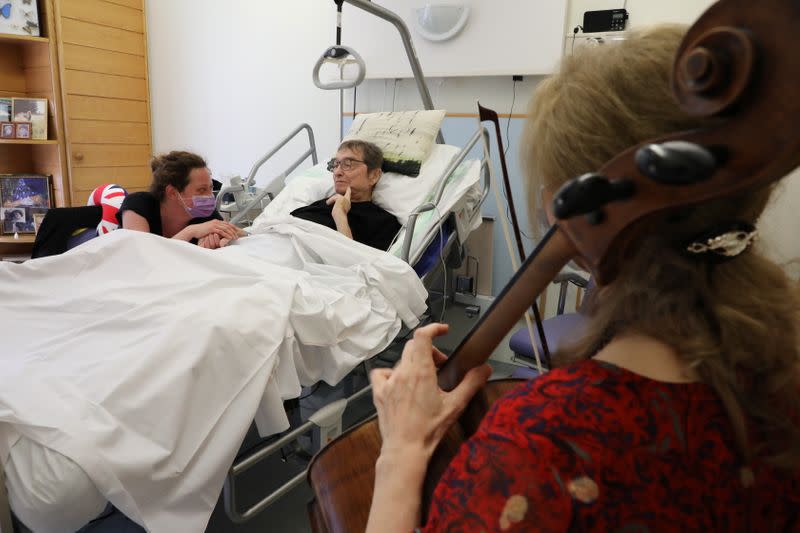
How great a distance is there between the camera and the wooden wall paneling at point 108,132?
12.6 ft

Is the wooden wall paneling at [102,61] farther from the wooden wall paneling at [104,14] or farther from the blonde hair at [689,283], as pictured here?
the blonde hair at [689,283]

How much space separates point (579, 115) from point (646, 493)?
0.38 meters

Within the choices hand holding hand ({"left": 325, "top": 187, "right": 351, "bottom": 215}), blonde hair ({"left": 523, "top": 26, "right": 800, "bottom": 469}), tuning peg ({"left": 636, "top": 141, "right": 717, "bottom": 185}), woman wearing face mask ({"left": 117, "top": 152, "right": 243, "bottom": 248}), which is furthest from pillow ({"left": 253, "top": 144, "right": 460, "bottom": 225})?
tuning peg ({"left": 636, "top": 141, "right": 717, "bottom": 185})

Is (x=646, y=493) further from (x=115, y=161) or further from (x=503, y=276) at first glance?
(x=115, y=161)

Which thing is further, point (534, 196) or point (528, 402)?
point (534, 196)

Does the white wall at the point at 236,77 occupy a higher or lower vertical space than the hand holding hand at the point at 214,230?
higher

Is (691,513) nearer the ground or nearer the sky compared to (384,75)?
nearer the ground

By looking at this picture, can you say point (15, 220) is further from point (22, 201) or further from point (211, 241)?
point (211, 241)

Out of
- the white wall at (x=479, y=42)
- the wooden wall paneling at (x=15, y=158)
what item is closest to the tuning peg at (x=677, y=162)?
the white wall at (x=479, y=42)

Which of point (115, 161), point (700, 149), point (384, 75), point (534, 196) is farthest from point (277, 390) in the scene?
point (115, 161)

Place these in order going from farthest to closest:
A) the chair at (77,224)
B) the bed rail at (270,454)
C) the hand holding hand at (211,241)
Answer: the chair at (77,224)
the hand holding hand at (211,241)
the bed rail at (270,454)

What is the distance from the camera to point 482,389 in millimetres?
799

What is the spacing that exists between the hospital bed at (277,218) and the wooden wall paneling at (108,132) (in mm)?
1772

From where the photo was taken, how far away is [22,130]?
364cm
